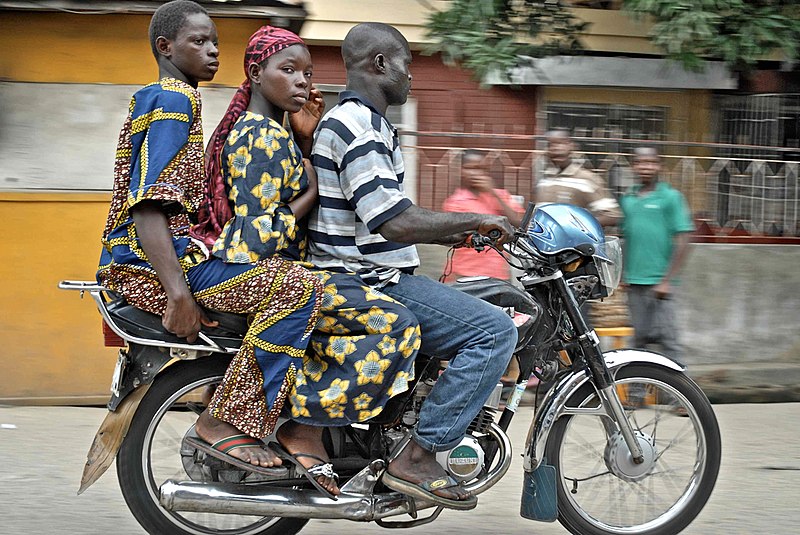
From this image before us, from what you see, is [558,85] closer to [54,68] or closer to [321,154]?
[54,68]

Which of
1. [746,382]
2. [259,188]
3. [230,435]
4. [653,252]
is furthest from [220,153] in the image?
[746,382]

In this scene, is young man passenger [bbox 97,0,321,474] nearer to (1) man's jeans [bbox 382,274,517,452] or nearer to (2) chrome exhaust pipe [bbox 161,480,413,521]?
(2) chrome exhaust pipe [bbox 161,480,413,521]

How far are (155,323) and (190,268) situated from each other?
9.5 inches

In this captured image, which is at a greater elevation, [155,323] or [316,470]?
[155,323]

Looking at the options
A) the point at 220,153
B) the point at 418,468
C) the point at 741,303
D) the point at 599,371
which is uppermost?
the point at 220,153

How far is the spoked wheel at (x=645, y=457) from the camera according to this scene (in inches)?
166

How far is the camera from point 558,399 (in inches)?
162

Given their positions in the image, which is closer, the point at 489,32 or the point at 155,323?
the point at 155,323

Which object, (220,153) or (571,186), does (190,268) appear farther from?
(571,186)

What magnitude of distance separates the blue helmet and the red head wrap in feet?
3.52

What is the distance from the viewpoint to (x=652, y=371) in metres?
4.23

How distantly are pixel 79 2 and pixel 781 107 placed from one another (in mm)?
7663

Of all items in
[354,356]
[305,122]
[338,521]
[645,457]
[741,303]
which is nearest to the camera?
[354,356]

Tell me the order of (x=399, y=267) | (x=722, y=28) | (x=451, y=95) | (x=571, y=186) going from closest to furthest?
1. (x=399, y=267)
2. (x=571, y=186)
3. (x=722, y=28)
4. (x=451, y=95)
